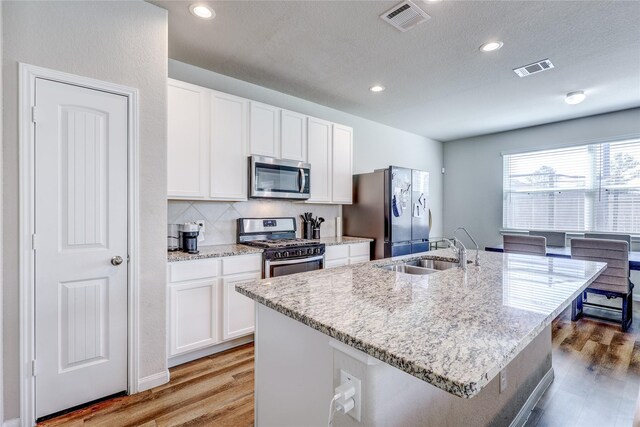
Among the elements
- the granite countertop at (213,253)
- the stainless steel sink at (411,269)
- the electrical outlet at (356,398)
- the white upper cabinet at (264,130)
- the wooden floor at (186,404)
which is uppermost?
the white upper cabinet at (264,130)

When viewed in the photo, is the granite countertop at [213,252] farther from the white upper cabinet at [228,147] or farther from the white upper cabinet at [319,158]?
the white upper cabinet at [319,158]

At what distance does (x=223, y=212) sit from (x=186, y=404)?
1.78m

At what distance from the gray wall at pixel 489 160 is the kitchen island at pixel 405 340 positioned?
3.79 meters

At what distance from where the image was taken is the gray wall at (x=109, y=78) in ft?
5.76

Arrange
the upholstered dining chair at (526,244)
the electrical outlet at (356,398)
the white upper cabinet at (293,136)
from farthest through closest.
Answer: the upholstered dining chair at (526,244), the white upper cabinet at (293,136), the electrical outlet at (356,398)

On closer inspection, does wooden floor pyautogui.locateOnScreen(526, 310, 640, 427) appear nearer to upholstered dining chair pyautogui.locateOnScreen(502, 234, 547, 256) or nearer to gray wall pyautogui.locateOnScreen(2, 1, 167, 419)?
upholstered dining chair pyautogui.locateOnScreen(502, 234, 547, 256)

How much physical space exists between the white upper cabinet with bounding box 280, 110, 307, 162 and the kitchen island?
1936mm

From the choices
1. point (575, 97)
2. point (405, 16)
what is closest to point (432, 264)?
point (405, 16)

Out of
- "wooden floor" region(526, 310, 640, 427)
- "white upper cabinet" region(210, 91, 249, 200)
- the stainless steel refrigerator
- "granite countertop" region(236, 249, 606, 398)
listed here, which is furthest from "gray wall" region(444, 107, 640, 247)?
"white upper cabinet" region(210, 91, 249, 200)

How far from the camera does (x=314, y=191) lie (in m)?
3.79

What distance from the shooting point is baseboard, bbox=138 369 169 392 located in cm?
216

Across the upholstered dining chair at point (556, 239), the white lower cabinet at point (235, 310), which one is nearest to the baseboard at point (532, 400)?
the white lower cabinet at point (235, 310)

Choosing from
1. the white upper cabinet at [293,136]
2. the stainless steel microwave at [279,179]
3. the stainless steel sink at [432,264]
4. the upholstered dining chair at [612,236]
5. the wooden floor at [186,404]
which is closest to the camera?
the wooden floor at [186,404]

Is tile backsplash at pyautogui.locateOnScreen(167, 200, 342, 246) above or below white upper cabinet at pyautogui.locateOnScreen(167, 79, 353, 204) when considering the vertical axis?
below
